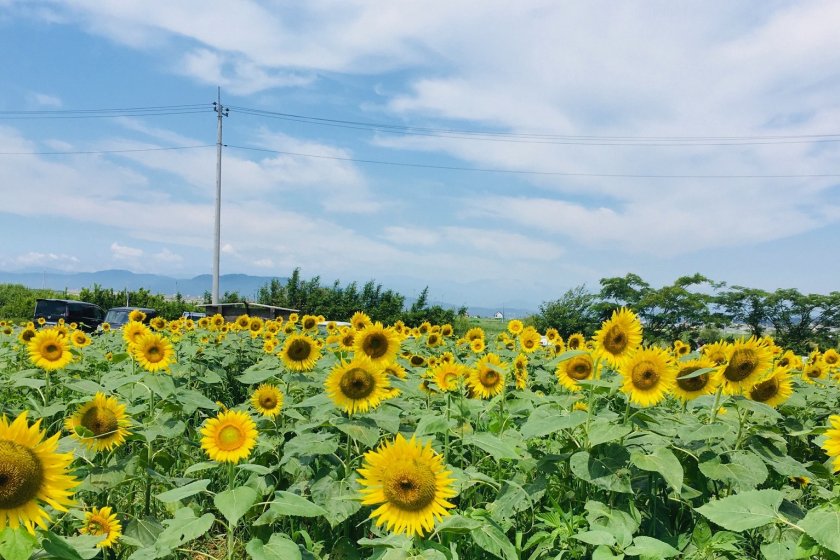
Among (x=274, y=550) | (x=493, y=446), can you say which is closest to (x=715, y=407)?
(x=493, y=446)

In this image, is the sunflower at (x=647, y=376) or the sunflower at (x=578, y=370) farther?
the sunflower at (x=578, y=370)

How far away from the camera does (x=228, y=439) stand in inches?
106

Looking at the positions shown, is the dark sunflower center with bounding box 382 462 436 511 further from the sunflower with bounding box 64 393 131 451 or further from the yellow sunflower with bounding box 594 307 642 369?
the sunflower with bounding box 64 393 131 451

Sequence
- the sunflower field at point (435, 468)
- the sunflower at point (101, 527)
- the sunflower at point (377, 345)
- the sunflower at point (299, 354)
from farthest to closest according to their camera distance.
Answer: the sunflower at point (299, 354), the sunflower at point (377, 345), the sunflower at point (101, 527), the sunflower field at point (435, 468)

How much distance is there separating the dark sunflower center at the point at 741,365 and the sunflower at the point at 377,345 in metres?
1.83

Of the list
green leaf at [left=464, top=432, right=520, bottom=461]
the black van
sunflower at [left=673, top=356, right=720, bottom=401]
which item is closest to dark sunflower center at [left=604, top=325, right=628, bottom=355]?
sunflower at [left=673, top=356, right=720, bottom=401]

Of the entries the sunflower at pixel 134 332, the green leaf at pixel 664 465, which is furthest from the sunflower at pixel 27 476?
the sunflower at pixel 134 332

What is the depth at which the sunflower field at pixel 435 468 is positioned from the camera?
6.44 feet

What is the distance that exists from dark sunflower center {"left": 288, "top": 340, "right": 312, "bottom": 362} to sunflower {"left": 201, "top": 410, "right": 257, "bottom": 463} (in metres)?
1.41

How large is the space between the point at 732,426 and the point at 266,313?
11475 mm

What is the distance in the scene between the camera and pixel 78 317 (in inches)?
819

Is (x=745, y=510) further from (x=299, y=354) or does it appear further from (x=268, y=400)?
(x=299, y=354)

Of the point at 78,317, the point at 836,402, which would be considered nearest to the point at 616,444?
the point at 836,402

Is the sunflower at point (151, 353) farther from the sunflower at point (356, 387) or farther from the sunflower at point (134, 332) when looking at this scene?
the sunflower at point (356, 387)
